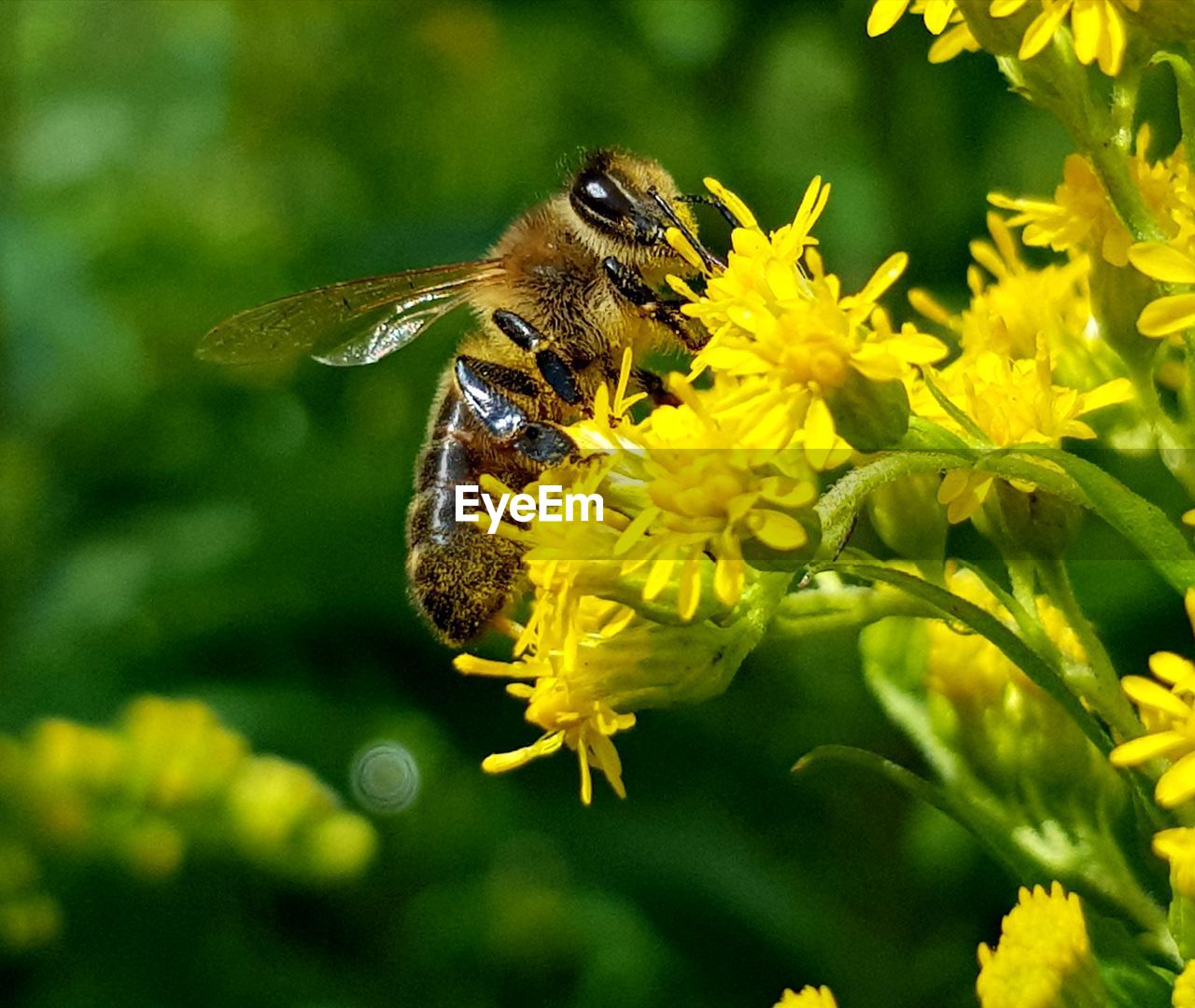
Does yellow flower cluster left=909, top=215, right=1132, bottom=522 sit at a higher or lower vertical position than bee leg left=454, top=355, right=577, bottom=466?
higher

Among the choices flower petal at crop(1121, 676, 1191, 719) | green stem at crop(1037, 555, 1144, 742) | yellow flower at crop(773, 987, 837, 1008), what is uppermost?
flower petal at crop(1121, 676, 1191, 719)

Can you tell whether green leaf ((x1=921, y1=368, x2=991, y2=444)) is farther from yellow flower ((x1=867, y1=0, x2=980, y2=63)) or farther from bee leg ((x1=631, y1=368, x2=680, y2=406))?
bee leg ((x1=631, y1=368, x2=680, y2=406))

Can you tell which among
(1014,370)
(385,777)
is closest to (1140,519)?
(1014,370)

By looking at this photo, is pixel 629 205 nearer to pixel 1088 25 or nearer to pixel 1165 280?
pixel 1088 25

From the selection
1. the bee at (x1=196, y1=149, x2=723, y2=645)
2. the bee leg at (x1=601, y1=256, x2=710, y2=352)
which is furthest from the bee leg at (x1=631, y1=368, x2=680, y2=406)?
the bee leg at (x1=601, y1=256, x2=710, y2=352)

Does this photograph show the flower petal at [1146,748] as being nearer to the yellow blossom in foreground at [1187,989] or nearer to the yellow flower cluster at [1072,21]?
the yellow blossom in foreground at [1187,989]

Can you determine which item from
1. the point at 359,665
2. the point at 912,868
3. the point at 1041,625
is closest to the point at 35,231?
the point at 359,665
